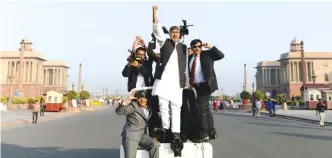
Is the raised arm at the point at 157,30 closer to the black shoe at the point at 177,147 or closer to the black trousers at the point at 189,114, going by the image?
the black trousers at the point at 189,114

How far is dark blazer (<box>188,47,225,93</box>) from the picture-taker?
338 centimetres

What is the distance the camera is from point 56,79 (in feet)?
318

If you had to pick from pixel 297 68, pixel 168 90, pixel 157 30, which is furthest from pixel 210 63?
pixel 297 68

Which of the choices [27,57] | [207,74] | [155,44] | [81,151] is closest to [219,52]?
[207,74]

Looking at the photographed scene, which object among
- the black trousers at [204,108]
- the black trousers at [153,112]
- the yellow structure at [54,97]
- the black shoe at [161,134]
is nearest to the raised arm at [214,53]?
the black trousers at [204,108]

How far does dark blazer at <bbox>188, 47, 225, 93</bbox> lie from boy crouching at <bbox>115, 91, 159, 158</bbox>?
0.88 meters

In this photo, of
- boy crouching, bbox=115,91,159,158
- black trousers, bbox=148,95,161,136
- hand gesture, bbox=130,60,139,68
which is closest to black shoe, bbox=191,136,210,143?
boy crouching, bbox=115,91,159,158

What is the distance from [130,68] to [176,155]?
4.91ft

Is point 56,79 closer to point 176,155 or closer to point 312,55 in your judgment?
point 312,55

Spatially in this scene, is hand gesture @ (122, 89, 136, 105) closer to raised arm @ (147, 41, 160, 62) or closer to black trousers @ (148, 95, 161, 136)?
black trousers @ (148, 95, 161, 136)

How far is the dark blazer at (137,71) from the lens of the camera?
3.65m

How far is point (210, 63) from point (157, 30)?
2.78ft

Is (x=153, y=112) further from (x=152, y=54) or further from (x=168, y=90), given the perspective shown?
(x=152, y=54)

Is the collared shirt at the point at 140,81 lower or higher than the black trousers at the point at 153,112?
higher
